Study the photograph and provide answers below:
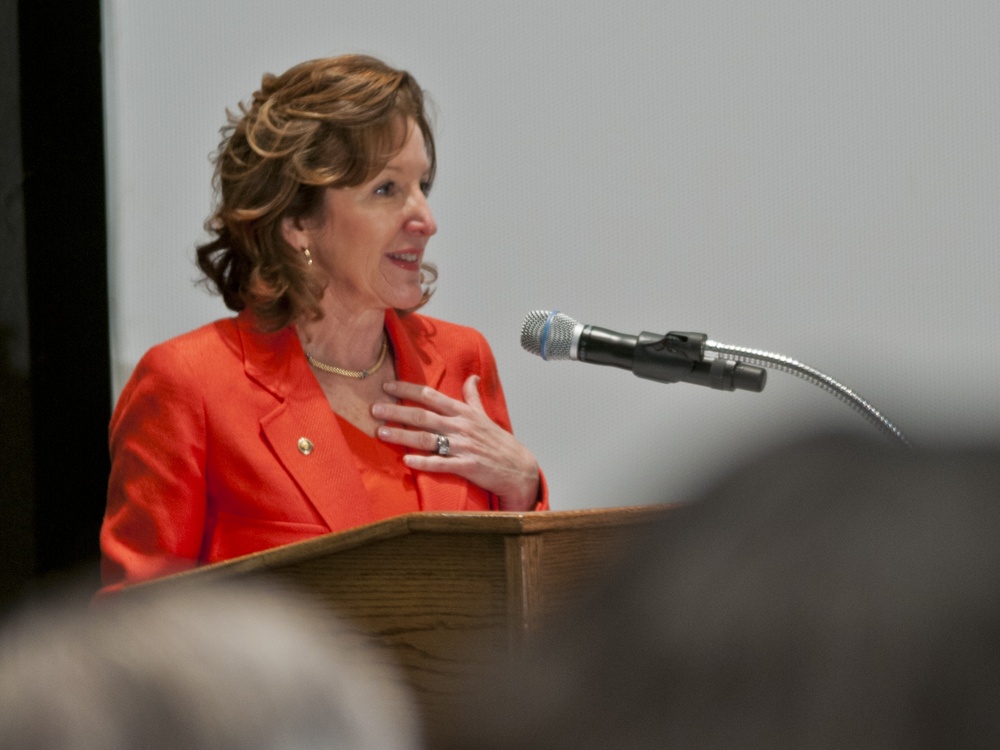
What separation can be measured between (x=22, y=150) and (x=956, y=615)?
2465mm

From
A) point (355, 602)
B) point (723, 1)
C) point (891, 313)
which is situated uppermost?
point (723, 1)

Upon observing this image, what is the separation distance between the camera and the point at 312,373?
185 cm

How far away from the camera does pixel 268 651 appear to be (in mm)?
374

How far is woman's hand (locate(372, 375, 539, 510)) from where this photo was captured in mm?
1817

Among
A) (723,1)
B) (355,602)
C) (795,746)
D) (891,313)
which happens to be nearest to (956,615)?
(795,746)

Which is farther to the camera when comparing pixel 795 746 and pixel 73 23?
pixel 73 23

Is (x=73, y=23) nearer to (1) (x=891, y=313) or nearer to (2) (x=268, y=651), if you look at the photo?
(1) (x=891, y=313)

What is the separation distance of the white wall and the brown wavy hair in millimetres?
516

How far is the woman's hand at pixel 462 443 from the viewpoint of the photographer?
1.82 m

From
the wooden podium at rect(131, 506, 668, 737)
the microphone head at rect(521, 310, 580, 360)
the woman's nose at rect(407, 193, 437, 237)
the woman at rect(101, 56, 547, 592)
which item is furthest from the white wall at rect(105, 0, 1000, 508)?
the wooden podium at rect(131, 506, 668, 737)

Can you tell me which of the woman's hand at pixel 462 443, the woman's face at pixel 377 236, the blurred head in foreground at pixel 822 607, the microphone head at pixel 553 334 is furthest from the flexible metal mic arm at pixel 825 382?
the woman's face at pixel 377 236

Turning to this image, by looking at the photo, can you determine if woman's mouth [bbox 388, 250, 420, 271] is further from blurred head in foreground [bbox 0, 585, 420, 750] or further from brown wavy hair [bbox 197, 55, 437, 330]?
blurred head in foreground [bbox 0, 585, 420, 750]

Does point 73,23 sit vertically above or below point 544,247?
above

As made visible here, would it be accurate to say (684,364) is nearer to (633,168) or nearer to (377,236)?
(377,236)
